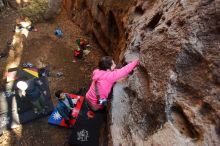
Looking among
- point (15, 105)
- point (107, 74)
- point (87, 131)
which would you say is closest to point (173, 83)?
point (107, 74)

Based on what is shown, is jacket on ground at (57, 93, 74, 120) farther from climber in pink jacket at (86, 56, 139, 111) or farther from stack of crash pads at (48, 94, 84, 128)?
climber in pink jacket at (86, 56, 139, 111)

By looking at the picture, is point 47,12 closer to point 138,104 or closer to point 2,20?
point 2,20

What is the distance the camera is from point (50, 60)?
9.18m

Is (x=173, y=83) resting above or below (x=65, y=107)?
below

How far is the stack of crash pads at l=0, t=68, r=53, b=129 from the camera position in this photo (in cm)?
707

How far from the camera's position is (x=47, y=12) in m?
11.2

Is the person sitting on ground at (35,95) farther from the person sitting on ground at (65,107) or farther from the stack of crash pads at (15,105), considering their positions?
the person sitting on ground at (65,107)

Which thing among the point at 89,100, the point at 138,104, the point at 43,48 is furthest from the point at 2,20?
the point at 138,104

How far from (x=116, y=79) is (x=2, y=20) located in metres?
8.12

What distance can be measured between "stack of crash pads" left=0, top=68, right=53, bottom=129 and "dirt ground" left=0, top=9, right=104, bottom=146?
165mm

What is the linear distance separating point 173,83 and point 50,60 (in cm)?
626

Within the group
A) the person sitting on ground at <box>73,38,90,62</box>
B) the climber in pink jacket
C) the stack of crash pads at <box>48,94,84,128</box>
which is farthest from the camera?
the person sitting on ground at <box>73,38,90,62</box>

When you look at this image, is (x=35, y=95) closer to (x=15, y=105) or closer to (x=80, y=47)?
(x=15, y=105)

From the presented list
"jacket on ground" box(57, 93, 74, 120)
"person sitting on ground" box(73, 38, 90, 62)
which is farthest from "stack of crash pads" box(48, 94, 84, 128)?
"person sitting on ground" box(73, 38, 90, 62)
